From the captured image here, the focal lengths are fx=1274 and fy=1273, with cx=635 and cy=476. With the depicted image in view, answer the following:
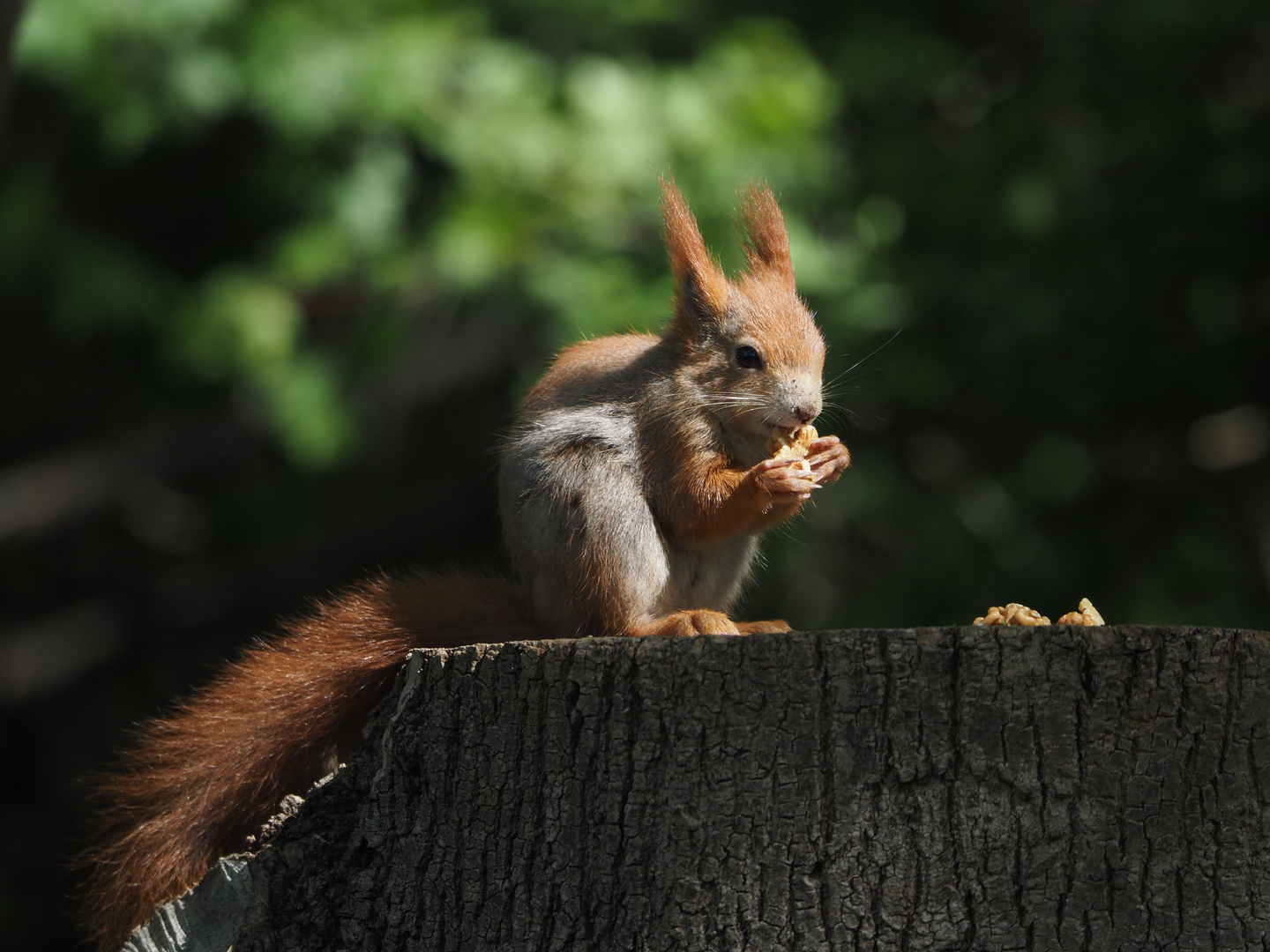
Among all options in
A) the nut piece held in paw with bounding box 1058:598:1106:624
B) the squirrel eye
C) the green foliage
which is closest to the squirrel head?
the squirrel eye

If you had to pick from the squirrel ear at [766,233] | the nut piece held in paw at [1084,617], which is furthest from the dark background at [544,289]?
the nut piece held in paw at [1084,617]

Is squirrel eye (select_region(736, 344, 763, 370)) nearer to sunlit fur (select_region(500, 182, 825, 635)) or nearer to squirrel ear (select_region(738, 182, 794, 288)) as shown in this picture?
sunlit fur (select_region(500, 182, 825, 635))

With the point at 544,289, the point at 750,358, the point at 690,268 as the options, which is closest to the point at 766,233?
the point at 690,268

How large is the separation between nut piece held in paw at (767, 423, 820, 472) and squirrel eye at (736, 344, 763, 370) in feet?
0.38

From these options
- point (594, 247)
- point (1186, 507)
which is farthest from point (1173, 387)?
point (594, 247)

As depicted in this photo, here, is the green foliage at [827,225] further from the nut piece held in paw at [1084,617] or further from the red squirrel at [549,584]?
the nut piece held in paw at [1084,617]

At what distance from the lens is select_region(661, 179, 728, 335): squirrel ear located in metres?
2.23

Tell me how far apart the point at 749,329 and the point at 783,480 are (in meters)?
0.33

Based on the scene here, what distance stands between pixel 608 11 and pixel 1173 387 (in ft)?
8.20

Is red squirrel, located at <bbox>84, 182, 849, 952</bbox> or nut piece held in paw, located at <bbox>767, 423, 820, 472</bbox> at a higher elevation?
nut piece held in paw, located at <bbox>767, 423, 820, 472</bbox>

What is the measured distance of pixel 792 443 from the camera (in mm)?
2162

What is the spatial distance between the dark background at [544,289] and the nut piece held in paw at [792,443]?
46.8 inches

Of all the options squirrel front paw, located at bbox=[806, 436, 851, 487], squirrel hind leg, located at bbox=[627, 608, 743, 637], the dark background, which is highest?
the dark background

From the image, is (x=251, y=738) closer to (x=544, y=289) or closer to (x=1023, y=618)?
(x=1023, y=618)
